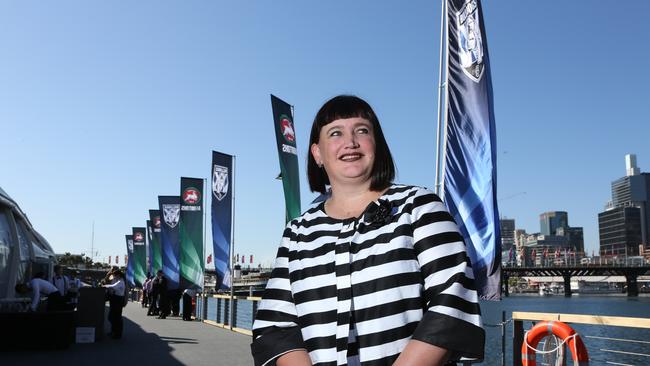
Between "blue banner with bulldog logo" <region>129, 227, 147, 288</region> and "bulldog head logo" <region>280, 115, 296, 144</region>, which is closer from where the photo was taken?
"bulldog head logo" <region>280, 115, 296, 144</region>

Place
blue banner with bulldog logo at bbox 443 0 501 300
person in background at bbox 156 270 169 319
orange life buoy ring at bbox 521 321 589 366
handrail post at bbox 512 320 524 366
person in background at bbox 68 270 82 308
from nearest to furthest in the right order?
1. orange life buoy ring at bbox 521 321 589 366
2. handrail post at bbox 512 320 524 366
3. blue banner with bulldog logo at bbox 443 0 501 300
4. person in background at bbox 68 270 82 308
5. person in background at bbox 156 270 169 319

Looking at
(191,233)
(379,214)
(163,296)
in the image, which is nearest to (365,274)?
(379,214)

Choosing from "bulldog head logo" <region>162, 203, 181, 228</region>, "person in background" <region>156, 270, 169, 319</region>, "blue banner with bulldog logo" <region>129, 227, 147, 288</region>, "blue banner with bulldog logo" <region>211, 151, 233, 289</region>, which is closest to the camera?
"blue banner with bulldog logo" <region>211, 151, 233, 289</region>

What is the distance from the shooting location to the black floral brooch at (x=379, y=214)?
71.9 inches

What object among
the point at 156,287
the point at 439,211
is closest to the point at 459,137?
the point at 439,211

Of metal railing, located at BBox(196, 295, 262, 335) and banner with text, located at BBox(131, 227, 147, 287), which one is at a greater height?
banner with text, located at BBox(131, 227, 147, 287)

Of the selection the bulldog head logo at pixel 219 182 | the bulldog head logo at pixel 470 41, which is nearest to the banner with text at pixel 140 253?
the bulldog head logo at pixel 219 182

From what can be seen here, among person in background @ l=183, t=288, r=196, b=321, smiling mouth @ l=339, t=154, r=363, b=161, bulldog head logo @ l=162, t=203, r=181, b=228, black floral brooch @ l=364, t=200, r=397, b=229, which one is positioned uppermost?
bulldog head logo @ l=162, t=203, r=181, b=228

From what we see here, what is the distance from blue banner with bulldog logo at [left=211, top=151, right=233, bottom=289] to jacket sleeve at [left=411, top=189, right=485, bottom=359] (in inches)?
615

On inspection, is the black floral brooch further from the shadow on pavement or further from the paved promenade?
the shadow on pavement

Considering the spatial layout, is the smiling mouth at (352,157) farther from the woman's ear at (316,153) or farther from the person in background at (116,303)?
the person in background at (116,303)

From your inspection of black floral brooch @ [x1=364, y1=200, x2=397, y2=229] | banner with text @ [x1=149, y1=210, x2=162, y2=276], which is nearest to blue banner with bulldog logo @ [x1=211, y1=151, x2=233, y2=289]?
banner with text @ [x1=149, y1=210, x2=162, y2=276]

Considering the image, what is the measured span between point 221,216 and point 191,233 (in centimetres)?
417

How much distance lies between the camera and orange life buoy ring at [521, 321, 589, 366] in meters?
5.58
